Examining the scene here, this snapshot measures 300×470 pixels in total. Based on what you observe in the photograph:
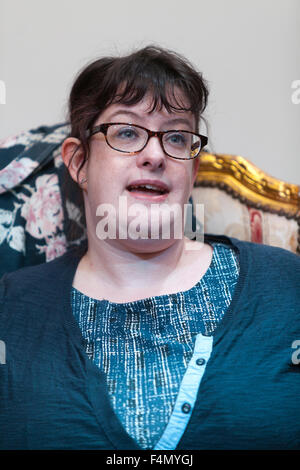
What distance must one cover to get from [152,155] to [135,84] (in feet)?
0.55

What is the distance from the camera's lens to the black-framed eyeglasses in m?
1.01

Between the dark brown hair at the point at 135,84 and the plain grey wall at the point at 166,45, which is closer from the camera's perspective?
the dark brown hair at the point at 135,84

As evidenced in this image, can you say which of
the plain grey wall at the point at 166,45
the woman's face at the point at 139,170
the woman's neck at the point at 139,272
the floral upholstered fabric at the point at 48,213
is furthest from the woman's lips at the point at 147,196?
the plain grey wall at the point at 166,45

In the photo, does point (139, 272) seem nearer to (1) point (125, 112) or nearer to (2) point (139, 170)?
(2) point (139, 170)

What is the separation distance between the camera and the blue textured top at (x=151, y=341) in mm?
854

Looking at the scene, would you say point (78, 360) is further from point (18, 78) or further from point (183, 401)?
point (18, 78)

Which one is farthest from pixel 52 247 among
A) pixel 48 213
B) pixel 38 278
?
pixel 38 278

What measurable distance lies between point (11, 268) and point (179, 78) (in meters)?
0.70

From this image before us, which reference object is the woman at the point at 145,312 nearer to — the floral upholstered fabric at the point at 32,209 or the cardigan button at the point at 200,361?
the cardigan button at the point at 200,361

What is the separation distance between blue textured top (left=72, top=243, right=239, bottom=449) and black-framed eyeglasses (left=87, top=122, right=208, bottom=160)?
300 mm

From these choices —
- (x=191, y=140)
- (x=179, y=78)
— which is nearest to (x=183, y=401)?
(x=191, y=140)

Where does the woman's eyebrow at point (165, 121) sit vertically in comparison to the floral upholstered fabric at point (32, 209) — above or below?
above

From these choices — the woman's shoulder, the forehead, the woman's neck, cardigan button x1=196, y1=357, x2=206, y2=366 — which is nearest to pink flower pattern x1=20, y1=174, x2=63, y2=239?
the woman's shoulder

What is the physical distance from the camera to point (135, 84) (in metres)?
1.00
